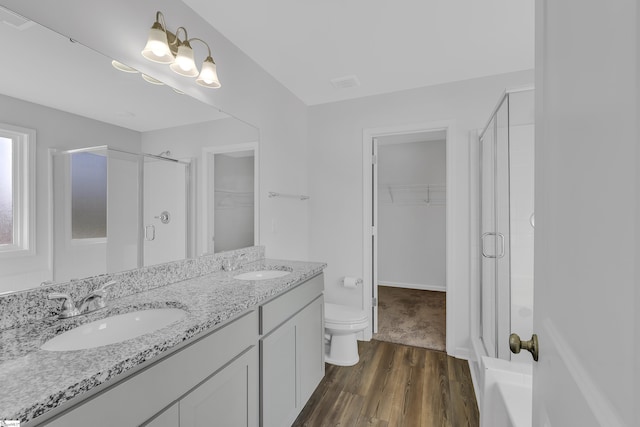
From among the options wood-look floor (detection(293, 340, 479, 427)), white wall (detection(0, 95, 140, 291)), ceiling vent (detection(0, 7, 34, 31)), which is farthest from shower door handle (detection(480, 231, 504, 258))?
ceiling vent (detection(0, 7, 34, 31))

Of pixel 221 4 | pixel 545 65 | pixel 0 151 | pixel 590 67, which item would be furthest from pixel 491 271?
pixel 0 151

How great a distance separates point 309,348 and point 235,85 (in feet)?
6.16

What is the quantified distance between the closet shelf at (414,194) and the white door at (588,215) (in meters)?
3.98

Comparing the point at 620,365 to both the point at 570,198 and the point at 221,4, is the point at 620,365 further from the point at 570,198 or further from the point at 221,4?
the point at 221,4

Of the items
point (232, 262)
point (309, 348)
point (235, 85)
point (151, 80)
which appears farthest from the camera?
point (235, 85)

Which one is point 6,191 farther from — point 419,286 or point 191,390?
point 419,286

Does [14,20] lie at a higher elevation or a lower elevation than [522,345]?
higher

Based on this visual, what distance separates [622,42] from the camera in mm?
342

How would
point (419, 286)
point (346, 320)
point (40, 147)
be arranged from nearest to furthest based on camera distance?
point (40, 147)
point (346, 320)
point (419, 286)

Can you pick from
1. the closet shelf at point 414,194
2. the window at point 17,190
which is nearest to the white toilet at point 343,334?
the window at point 17,190

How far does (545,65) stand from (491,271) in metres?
1.90

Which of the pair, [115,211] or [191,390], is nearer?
[191,390]

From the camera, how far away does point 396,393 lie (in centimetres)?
209

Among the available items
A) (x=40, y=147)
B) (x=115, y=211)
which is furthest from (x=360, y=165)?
(x=40, y=147)
